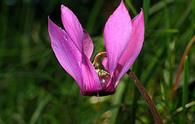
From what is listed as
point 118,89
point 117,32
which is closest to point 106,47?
point 117,32

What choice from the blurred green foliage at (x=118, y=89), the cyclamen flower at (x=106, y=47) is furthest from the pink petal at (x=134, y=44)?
the blurred green foliage at (x=118, y=89)

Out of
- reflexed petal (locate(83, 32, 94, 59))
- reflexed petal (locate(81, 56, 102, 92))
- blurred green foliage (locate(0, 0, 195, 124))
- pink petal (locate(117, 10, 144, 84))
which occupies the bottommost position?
blurred green foliage (locate(0, 0, 195, 124))

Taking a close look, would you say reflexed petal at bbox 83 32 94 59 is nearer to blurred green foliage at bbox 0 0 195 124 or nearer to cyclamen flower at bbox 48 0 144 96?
cyclamen flower at bbox 48 0 144 96

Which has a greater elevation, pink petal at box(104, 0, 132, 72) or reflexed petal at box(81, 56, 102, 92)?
pink petal at box(104, 0, 132, 72)

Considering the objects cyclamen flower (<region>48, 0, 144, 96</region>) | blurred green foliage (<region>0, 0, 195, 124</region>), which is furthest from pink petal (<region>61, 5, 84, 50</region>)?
blurred green foliage (<region>0, 0, 195, 124</region>)

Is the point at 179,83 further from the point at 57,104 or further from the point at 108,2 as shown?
the point at 108,2

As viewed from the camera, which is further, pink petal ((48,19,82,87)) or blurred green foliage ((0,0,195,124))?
blurred green foliage ((0,0,195,124))

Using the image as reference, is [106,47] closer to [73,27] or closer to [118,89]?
[73,27]
